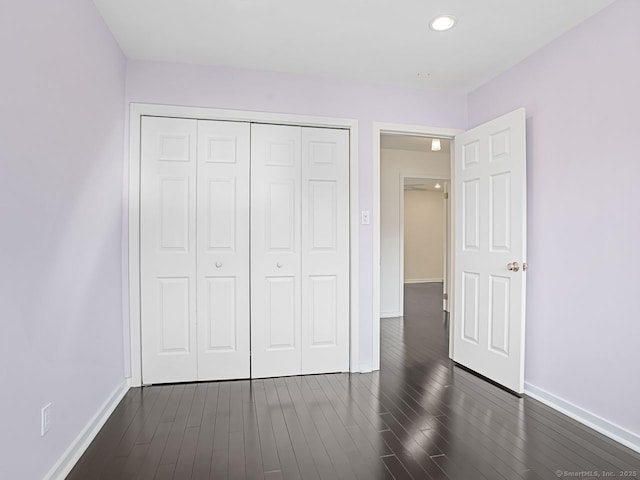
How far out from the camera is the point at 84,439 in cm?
199

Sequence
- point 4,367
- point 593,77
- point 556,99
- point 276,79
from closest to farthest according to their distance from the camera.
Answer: point 4,367 → point 593,77 → point 556,99 → point 276,79

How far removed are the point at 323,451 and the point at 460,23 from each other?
270 cm

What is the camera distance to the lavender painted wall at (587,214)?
2.05m

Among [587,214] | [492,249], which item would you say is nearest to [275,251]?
[492,249]

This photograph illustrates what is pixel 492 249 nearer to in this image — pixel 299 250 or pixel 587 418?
pixel 587 418

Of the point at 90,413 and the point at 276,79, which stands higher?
the point at 276,79

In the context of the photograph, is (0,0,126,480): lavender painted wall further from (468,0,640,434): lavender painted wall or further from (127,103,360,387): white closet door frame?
(468,0,640,434): lavender painted wall

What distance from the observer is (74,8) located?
1892 millimetres

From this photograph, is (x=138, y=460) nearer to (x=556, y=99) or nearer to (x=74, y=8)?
(x=74, y=8)

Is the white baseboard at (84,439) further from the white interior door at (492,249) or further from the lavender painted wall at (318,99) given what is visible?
the white interior door at (492,249)

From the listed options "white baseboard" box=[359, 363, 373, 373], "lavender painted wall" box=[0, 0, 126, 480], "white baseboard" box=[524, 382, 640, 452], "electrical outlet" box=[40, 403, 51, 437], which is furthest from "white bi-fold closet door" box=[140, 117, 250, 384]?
"white baseboard" box=[524, 382, 640, 452]

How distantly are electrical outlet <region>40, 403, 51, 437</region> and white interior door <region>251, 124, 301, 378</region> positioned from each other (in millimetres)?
1531

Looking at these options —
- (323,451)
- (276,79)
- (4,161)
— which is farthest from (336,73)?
(323,451)

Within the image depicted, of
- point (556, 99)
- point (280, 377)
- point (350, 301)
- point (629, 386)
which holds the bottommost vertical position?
point (280, 377)
